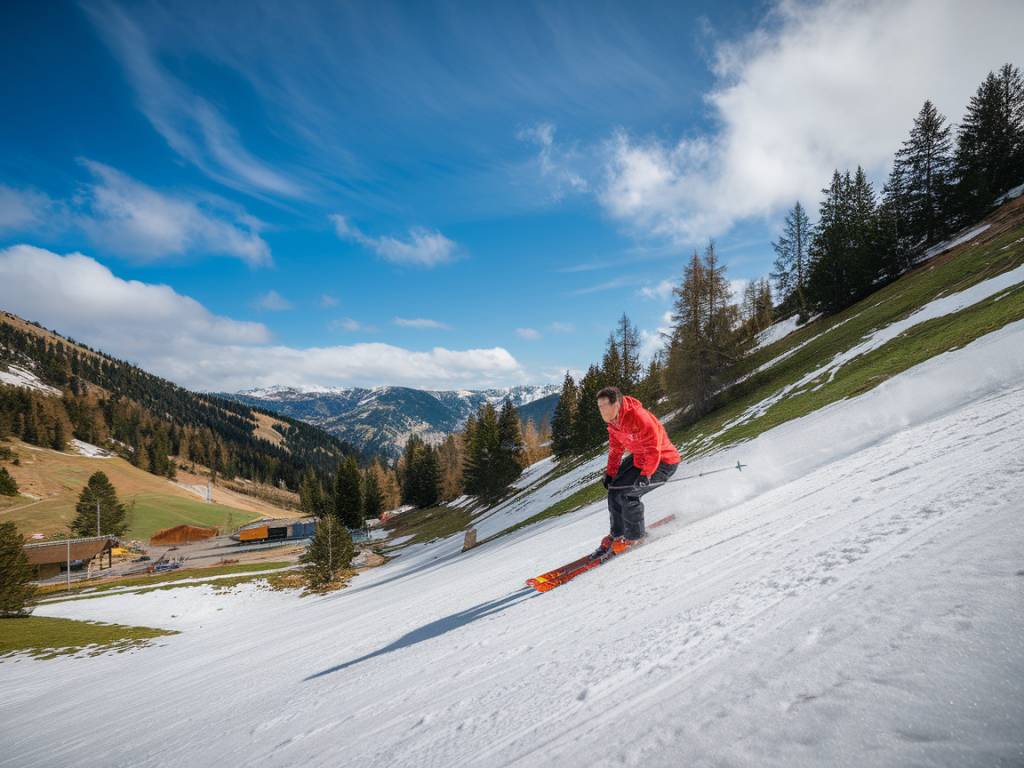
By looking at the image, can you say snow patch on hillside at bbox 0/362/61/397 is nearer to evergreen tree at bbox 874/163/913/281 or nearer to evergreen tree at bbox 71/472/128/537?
evergreen tree at bbox 71/472/128/537

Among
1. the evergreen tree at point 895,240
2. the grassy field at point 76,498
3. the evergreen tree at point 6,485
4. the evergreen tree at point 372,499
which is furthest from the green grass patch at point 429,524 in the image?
the evergreen tree at point 6,485

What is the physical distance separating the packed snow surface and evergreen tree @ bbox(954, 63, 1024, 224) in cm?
4668

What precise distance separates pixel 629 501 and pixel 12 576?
3786 cm

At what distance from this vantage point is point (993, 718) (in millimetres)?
1497

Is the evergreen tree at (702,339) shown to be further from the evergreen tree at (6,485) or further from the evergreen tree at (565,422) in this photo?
the evergreen tree at (6,485)

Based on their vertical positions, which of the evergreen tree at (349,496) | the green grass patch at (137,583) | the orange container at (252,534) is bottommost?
the orange container at (252,534)

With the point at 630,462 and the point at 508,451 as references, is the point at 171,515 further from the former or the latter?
the point at 630,462

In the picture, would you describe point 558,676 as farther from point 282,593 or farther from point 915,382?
point 282,593

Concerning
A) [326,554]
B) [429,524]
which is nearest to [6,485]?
[429,524]

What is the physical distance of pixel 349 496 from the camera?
66.2 m

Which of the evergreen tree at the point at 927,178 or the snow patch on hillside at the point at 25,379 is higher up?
the snow patch on hillside at the point at 25,379

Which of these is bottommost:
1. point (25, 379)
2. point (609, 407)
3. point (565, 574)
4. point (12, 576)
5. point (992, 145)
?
point (12, 576)

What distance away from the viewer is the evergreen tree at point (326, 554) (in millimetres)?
29969

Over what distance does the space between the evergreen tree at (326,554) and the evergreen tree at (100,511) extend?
56.0m
